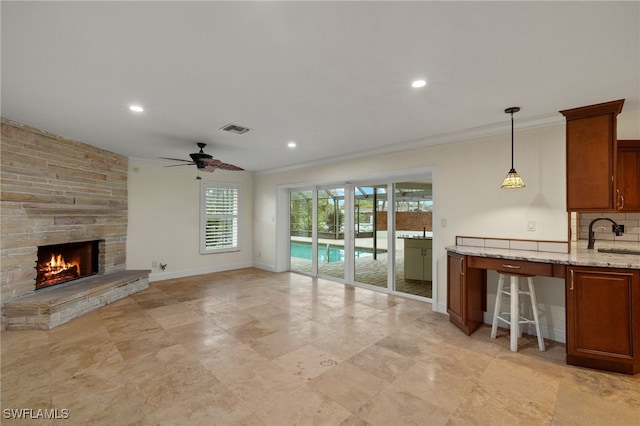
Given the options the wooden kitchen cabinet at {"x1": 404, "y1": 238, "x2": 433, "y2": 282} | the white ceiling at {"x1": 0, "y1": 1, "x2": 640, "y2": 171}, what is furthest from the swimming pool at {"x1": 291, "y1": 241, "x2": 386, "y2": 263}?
the white ceiling at {"x1": 0, "y1": 1, "x2": 640, "y2": 171}

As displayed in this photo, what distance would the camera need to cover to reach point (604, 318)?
95.9 inches

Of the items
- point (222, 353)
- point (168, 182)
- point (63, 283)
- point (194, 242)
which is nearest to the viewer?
point (222, 353)

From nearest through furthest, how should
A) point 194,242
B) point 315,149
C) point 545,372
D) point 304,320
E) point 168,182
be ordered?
point 545,372 → point 304,320 → point 315,149 → point 168,182 → point 194,242

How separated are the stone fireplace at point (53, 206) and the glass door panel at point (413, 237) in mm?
4678

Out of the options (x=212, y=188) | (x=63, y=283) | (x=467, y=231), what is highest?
(x=212, y=188)

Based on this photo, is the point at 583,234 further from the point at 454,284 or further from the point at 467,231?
the point at 454,284

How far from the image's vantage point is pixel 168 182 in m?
5.82

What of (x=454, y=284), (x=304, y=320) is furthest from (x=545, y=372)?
(x=304, y=320)

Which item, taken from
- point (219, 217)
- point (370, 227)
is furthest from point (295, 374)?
point (219, 217)

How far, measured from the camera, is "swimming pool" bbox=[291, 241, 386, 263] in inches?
233

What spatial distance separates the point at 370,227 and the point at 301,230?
1931 mm

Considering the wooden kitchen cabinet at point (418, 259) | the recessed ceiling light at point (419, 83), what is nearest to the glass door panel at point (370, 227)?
the wooden kitchen cabinet at point (418, 259)

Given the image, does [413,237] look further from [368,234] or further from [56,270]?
[56,270]

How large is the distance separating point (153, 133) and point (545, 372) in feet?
16.8
